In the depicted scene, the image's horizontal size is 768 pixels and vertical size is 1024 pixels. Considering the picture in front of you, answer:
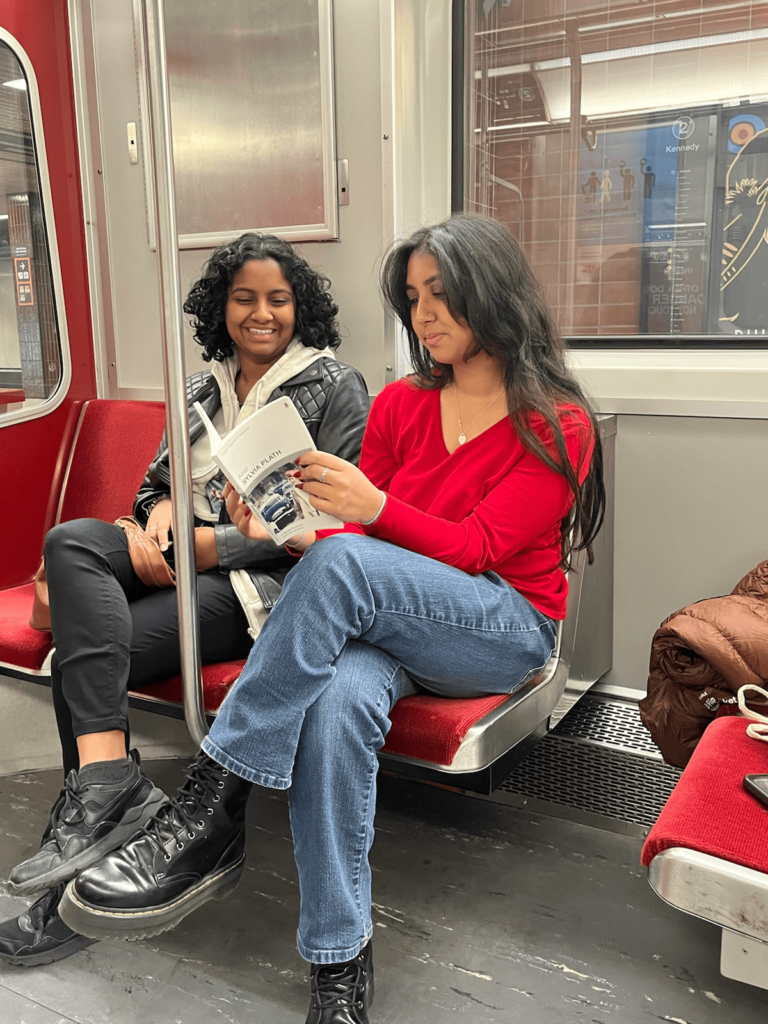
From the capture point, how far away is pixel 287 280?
2605 millimetres

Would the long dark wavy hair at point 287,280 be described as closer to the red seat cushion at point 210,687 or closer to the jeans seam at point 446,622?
the red seat cushion at point 210,687

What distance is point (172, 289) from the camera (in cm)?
154

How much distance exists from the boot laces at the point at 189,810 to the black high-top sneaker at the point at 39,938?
0.32 m

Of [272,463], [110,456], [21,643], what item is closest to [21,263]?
[110,456]

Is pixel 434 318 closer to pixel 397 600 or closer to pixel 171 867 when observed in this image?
pixel 397 600

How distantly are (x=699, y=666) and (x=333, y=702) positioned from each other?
94 centimetres

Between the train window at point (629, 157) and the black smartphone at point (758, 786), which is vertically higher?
the train window at point (629, 157)

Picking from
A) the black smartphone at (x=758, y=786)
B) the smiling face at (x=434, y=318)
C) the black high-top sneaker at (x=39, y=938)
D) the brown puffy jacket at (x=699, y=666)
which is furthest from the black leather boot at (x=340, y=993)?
the smiling face at (x=434, y=318)

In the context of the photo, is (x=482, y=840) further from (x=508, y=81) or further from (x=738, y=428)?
(x=508, y=81)

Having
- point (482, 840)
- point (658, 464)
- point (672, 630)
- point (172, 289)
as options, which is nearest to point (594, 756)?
point (482, 840)

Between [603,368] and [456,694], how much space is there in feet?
4.18

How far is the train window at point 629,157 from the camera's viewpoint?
2500 mm

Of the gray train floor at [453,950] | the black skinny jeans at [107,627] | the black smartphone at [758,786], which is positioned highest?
the black skinny jeans at [107,627]

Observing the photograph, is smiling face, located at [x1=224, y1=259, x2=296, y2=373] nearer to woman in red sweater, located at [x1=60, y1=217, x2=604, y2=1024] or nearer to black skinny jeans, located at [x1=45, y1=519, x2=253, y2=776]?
woman in red sweater, located at [x1=60, y1=217, x2=604, y2=1024]
